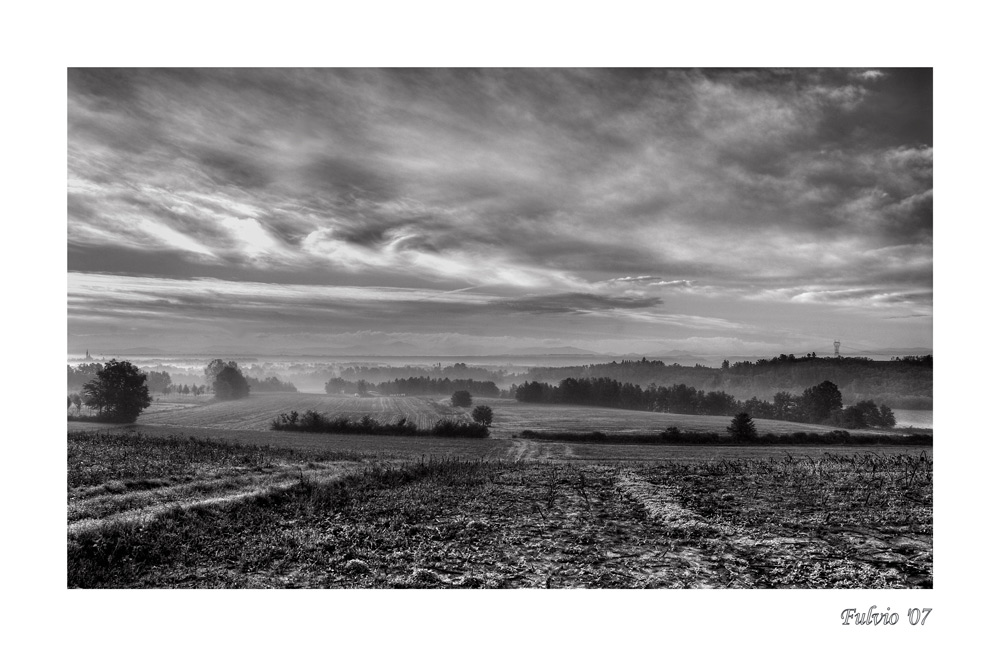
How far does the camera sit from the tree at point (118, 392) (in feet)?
27.1

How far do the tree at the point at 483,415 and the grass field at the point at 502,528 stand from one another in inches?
97.7

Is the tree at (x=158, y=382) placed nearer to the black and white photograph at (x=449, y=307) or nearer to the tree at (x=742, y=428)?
the black and white photograph at (x=449, y=307)

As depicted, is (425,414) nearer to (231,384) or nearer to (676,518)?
(231,384)

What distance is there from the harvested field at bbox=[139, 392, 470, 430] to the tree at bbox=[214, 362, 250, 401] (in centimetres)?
21

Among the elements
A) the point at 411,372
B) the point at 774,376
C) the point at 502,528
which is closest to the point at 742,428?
the point at 774,376

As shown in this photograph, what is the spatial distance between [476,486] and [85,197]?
24.1 feet

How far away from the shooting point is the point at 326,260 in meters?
8.00

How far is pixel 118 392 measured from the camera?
9055 mm

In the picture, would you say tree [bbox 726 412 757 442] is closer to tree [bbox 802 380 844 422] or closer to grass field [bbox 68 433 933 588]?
tree [bbox 802 380 844 422]

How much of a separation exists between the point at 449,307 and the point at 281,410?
479 centimetres

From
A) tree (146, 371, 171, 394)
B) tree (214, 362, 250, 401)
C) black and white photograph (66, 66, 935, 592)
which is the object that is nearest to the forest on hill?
black and white photograph (66, 66, 935, 592)

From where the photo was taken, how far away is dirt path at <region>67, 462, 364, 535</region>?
21.1 ft

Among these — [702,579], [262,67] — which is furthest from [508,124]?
[702,579]

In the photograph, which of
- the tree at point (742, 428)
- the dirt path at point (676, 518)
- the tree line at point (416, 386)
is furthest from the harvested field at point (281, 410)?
the tree at point (742, 428)
